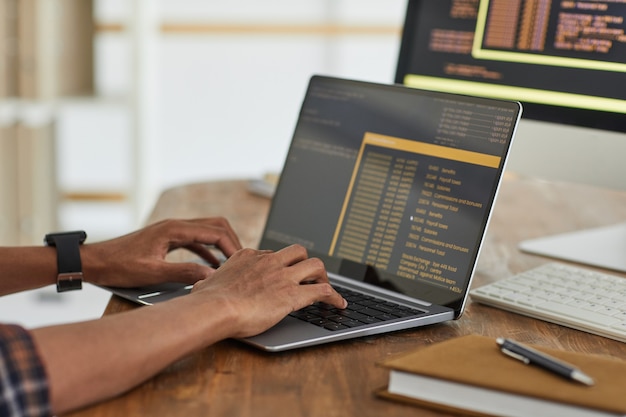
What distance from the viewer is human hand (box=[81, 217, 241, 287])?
3.40 ft

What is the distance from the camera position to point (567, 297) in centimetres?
102

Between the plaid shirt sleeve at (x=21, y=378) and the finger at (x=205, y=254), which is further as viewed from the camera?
the finger at (x=205, y=254)

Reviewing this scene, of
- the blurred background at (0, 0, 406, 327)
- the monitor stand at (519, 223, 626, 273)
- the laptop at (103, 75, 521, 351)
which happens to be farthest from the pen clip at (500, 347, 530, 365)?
the blurred background at (0, 0, 406, 327)

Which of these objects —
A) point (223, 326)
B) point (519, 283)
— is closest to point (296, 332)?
point (223, 326)

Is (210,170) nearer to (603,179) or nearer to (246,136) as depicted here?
(246,136)

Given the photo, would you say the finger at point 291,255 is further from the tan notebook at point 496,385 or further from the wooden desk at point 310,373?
the tan notebook at point 496,385

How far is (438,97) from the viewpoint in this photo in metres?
1.07

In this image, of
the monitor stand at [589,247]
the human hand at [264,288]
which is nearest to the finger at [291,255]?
the human hand at [264,288]

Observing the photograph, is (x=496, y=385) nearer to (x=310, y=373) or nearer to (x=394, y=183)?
(x=310, y=373)

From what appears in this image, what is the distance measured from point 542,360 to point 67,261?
0.61 m

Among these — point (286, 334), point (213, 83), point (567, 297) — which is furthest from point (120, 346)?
point (213, 83)

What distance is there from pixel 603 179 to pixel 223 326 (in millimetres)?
717

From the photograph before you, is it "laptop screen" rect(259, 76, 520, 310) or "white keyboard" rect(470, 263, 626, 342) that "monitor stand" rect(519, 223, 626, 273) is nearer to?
"white keyboard" rect(470, 263, 626, 342)

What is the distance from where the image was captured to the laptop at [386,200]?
965mm
